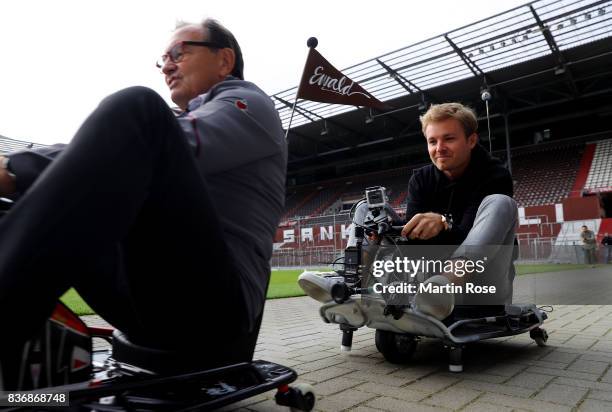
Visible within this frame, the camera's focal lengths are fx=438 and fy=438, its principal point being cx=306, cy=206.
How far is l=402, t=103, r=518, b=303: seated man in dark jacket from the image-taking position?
94.4 inches

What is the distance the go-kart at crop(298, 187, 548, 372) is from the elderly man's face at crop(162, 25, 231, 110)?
1170mm

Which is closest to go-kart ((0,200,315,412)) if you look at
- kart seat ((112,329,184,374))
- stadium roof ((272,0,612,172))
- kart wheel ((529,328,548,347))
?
kart seat ((112,329,184,374))

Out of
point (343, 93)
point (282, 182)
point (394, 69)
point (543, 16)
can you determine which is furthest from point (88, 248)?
point (394, 69)

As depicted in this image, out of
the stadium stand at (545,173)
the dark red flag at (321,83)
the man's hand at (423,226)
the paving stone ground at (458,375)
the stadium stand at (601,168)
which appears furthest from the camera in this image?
the stadium stand at (545,173)

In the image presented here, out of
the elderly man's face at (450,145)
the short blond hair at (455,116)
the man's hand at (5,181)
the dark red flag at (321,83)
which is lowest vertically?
the man's hand at (5,181)

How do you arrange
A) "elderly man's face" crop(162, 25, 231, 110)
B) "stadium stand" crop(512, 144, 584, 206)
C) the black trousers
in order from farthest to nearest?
"stadium stand" crop(512, 144, 584, 206) → "elderly man's face" crop(162, 25, 231, 110) → the black trousers

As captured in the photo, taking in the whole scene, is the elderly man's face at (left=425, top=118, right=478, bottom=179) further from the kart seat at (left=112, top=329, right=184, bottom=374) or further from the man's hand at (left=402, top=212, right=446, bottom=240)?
the kart seat at (left=112, top=329, right=184, bottom=374)

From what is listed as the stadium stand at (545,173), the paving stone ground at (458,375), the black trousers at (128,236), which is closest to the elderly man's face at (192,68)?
the black trousers at (128,236)

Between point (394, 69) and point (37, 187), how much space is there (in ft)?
73.3

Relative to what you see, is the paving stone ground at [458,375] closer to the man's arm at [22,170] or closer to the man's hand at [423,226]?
the man's hand at [423,226]

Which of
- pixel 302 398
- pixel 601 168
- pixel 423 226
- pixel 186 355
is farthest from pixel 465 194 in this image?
pixel 601 168

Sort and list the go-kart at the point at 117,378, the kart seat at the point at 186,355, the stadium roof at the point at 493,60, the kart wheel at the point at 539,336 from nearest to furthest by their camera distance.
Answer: the go-kart at the point at 117,378
the kart seat at the point at 186,355
the kart wheel at the point at 539,336
the stadium roof at the point at 493,60

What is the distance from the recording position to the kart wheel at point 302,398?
1539 mm

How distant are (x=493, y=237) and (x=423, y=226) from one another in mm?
456
